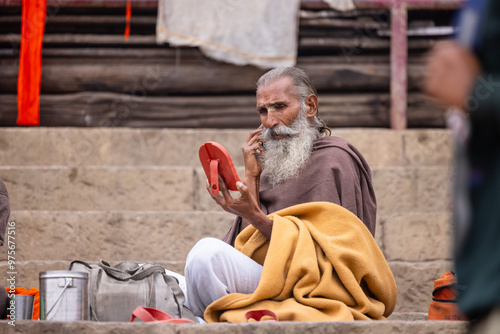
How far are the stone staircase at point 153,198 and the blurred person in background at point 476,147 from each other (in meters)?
2.81

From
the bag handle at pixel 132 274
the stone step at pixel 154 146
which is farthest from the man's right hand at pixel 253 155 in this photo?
the stone step at pixel 154 146

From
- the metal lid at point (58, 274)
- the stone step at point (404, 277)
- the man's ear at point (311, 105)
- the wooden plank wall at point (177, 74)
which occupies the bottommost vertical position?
the stone step at point (404, 277)

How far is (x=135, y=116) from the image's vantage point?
7.15 metres

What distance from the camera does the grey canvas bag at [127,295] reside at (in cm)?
353

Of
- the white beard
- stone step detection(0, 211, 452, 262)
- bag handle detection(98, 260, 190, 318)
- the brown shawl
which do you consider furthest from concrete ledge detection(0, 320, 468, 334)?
stone step detection(0, 211, 452, 262)

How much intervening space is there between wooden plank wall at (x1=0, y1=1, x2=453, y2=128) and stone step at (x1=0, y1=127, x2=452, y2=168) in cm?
60

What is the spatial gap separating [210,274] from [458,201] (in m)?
1.91

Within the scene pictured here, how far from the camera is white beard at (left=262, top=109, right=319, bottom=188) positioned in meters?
3.92

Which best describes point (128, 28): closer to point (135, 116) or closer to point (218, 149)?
point (135, 116)

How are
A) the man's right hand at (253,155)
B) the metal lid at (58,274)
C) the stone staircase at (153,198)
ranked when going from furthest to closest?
the stone staircase at (153,198)
the man's right hand at (253,155)
the metal lid at (58,274)

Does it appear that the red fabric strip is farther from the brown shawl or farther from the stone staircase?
the brown shawl

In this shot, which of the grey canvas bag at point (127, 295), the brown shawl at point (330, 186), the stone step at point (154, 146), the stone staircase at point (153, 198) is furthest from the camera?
the stone step at point (154, 146)

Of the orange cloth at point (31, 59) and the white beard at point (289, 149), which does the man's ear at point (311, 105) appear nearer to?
the white beard at point (289, 149)

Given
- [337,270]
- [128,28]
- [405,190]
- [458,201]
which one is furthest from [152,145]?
[458,201]
